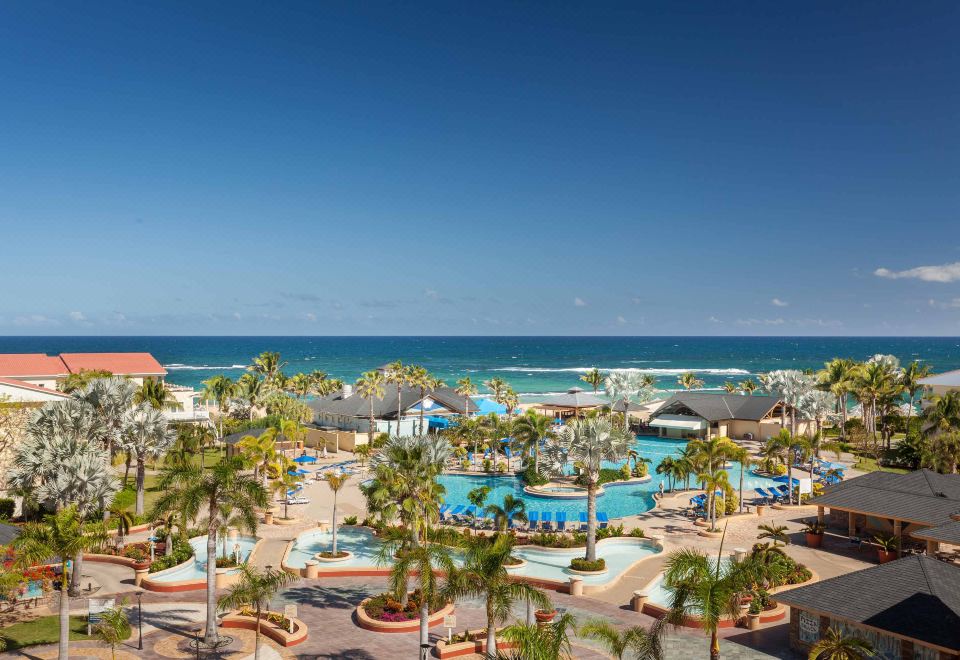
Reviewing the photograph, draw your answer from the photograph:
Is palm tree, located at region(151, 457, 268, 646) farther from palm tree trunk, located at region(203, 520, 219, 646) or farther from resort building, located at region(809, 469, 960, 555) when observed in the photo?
resort building, located at region(809, 469, 960, 555)

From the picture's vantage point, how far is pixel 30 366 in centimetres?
6831

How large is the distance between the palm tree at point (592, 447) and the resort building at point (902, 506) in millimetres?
11545

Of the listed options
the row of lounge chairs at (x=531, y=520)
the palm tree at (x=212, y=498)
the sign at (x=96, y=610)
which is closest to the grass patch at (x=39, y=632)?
the sign at (x=96, y=610)

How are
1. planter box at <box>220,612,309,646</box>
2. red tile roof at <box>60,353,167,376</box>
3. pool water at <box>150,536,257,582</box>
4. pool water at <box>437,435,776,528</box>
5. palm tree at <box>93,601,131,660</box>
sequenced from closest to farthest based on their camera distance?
1. palm tree at <box>93,601,131,660</box>
2. planter box at <box>220,612,309,646</box>
3. pool water at <box>150,536,257,582</box>
4. pool water at <box>437,435,776,528</box>
5. red tile roof at <box>60,353,167,376</box>

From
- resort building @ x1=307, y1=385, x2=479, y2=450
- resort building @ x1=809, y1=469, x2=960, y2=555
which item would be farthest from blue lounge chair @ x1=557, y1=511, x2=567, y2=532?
resort building @ x1=307, y1=385, x2=479, y2=450

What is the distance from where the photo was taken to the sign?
74.7ft

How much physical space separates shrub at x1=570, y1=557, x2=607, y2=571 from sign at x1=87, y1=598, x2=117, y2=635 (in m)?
17.0

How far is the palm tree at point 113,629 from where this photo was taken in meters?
20.0

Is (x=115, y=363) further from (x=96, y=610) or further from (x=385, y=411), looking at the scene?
(x=96, y=610)

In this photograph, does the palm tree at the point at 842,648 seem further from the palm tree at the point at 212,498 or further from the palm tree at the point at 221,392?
the palm tree at the point at 221,392

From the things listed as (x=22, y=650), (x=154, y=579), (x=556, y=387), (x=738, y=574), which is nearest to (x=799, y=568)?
(x=738, y=574)

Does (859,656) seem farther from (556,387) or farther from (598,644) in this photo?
(556,387)

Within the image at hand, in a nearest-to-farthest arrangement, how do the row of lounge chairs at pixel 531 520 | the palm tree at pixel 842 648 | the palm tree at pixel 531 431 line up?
the palm tree at pixel 842 648 → the row of lounge chairs at pixel 531 520 → the palm tree at pixel 531 431

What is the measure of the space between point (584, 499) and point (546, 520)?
9227 mm
